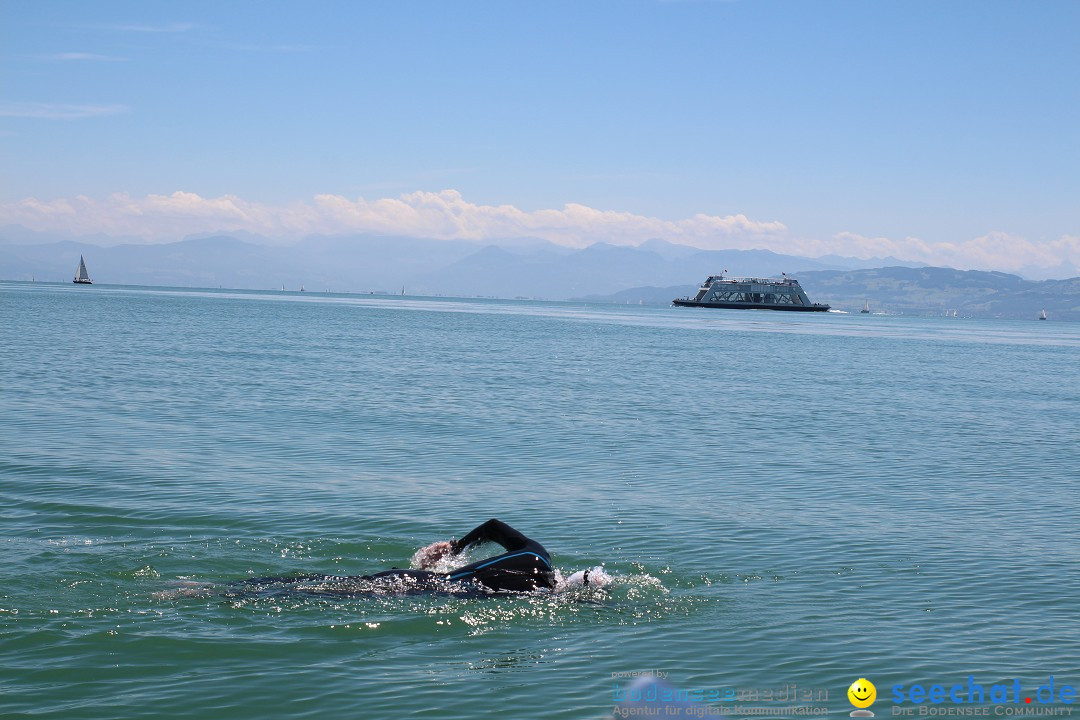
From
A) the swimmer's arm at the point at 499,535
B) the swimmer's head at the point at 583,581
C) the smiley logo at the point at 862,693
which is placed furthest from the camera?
the swimmer's head at the point at 583,581

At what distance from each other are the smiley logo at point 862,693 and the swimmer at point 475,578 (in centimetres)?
403

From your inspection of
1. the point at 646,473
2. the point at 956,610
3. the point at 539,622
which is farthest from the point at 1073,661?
the point at 646,473

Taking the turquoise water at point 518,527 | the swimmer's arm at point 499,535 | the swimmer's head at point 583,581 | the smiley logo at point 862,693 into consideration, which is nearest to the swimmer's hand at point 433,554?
the swimmer's arm at point 499,535

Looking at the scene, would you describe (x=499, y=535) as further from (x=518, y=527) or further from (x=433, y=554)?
(x=518, y=527)

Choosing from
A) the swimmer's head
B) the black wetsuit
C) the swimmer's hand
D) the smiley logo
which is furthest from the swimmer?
the smiley logo

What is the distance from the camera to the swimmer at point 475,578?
494 inches

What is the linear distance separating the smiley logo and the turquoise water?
17 centimetres

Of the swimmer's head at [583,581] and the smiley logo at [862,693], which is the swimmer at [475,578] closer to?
the swimmer's head at [583,581]

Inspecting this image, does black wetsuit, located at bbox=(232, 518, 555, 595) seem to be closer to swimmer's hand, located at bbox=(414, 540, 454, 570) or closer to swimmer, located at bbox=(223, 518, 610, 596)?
swimmer, located at bbox=(223, 518, 610, 596)

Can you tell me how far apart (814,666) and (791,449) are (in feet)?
55.7

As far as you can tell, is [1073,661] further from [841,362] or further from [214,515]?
[841,362]

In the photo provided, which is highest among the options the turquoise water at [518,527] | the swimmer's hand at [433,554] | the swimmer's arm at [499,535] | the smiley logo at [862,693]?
the swimmer's arm at [499,535]

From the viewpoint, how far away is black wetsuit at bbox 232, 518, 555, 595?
12539 millimetres

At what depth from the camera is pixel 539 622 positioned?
1227 centimetres
